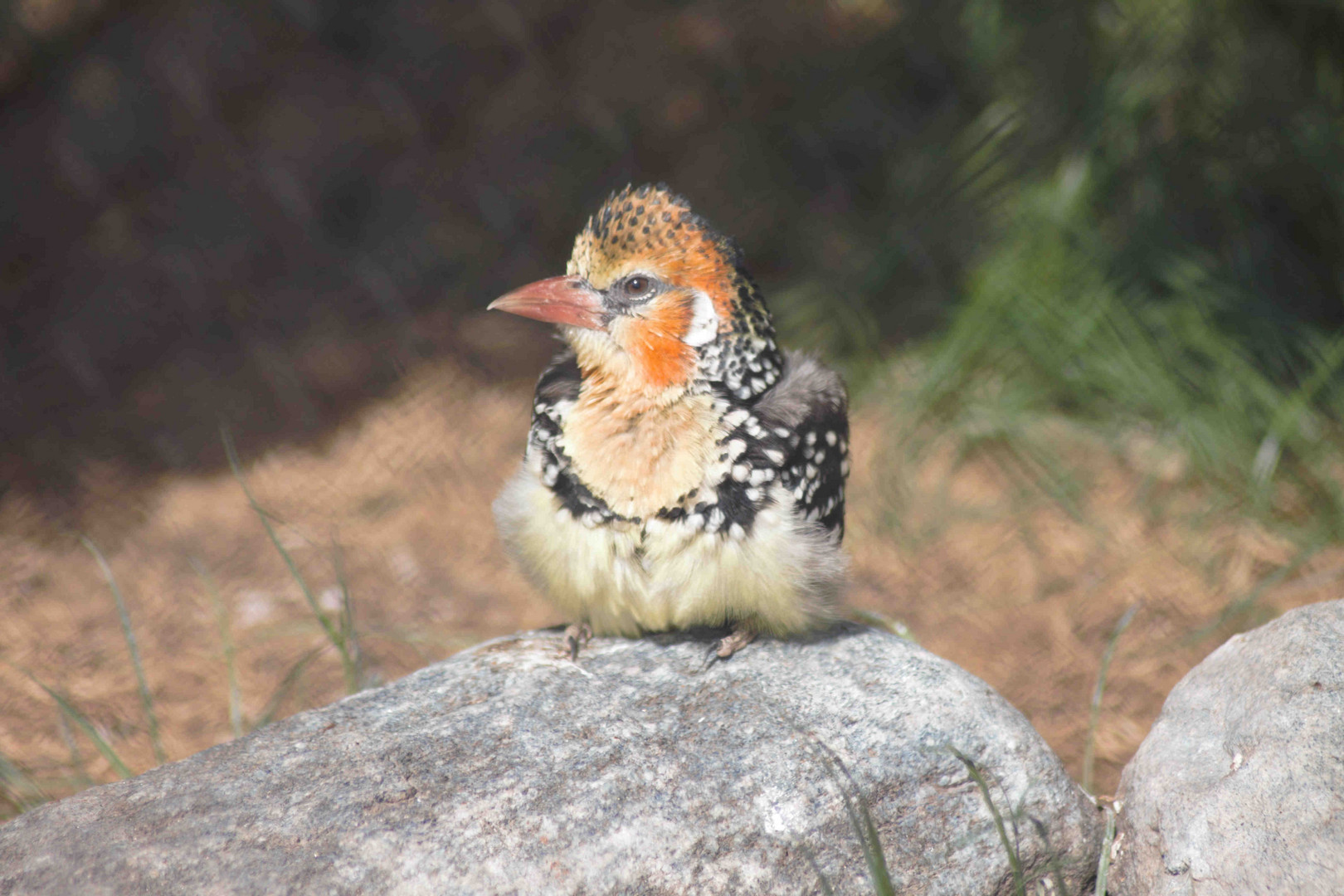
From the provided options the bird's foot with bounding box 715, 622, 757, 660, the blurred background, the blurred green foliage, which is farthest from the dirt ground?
the bird's foot with bounding box 715, 622, 757, 660

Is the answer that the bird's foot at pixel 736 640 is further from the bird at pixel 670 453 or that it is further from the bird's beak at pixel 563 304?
the bird's beak at pixel 563 304

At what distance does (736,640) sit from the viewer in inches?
105

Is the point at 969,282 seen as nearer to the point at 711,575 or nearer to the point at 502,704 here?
the point at 711,575

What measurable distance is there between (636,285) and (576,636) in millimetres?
932

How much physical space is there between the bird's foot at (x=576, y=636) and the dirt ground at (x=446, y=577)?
3.10ft

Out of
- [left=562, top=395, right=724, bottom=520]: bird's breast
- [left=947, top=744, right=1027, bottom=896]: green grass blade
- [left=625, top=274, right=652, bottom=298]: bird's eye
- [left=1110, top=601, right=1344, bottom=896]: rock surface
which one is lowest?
[left=1110, top=601, right=1344, bottom=896]: rock surface

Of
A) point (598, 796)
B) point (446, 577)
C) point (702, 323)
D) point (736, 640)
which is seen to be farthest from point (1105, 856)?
point (446, 577)

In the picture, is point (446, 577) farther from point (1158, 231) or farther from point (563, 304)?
point (1158, 231)

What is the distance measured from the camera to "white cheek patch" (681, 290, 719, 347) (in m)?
2.56

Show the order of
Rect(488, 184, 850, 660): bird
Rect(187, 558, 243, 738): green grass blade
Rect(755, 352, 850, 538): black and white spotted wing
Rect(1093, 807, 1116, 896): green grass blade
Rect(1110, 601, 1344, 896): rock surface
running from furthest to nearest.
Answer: Rect(187, 558, 243, 738): green grass blade → Rect(755, 352, 850, 538): black and white spotted wing → Rect(488, 184, 850, 660): bird → Rect(1093, 807, 1116, 896): green grass blade → Rect(1110, 601, 1344, 896): rock surface

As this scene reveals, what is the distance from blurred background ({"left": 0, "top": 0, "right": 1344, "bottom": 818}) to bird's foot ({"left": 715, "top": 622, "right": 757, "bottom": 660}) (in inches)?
39.1

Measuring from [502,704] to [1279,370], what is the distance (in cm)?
356

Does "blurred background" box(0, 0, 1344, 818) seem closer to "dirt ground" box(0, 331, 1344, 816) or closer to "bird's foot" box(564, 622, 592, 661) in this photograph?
"dirt ground" box(0, 331, 1344, 816)

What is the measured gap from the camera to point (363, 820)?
82.0 inches
